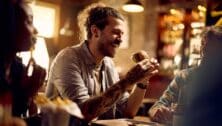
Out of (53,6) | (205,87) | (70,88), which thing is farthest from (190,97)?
(53,6)

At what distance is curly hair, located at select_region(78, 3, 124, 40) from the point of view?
9.21 ft

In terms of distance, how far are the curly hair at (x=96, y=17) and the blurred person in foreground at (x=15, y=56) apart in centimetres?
86

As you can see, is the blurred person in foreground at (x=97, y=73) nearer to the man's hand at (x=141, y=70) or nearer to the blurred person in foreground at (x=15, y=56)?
the man's hand at (x=141, y=70)

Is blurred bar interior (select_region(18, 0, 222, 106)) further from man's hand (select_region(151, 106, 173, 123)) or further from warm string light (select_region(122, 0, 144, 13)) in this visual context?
man's hand (select_region(151, 106, 173, 123))

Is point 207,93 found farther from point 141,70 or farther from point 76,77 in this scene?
point 76,77

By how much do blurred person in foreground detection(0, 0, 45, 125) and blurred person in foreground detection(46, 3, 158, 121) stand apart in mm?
470

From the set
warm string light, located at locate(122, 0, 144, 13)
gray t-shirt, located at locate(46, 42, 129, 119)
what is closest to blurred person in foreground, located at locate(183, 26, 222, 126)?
gray t-shirt, located at locate(46, 42, 129, 119)

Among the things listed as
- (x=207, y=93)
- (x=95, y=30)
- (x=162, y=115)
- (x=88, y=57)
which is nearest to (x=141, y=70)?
(x=162, y=115)

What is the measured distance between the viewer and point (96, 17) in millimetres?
2844

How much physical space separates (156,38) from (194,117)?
256 inches

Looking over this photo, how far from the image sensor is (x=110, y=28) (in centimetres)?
278

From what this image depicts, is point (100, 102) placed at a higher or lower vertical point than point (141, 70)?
lower

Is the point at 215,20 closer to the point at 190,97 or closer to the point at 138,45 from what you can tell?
the point at 138,45

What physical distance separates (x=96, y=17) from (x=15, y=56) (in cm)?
115
